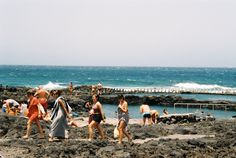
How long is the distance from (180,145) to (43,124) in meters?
6.57

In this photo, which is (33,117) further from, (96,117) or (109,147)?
(109,147)

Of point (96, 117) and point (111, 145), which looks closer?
point (111, 145)

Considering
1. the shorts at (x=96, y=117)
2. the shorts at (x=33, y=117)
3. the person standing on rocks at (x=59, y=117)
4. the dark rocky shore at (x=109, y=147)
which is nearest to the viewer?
the dark rocky shore at (x=109, y=147)

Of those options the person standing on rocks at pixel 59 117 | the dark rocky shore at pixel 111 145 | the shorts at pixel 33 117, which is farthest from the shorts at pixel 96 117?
the shorts at pixel 33 117

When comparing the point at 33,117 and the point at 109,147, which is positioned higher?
the point at 33,117

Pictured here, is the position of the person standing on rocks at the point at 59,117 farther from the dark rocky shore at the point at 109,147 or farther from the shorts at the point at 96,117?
the shorts at the point at 96,117

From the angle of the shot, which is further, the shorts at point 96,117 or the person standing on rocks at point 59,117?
the shorts at point 96,117

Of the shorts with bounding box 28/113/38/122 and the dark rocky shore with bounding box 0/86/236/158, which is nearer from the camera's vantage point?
the dark rocky shore with bounding box 0/86/236/158

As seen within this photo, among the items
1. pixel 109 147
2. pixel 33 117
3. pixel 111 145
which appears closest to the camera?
pixel 109 147

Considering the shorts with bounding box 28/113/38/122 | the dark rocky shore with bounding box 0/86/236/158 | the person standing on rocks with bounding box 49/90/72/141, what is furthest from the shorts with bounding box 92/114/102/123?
the shorts with bounding box 28/113/38/122

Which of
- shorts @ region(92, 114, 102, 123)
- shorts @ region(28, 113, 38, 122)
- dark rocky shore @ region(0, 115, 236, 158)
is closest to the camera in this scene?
dark rocky shore @ region(0, 115, 236, 158)

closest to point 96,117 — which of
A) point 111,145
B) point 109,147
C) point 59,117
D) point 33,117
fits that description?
point 59,117

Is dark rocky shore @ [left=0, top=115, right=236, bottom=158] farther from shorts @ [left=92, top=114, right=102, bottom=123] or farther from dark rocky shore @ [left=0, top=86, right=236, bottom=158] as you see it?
shorts @ [left=92, top=114, right=102, bottom=123]

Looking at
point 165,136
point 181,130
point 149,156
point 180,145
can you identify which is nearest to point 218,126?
point 181,130
